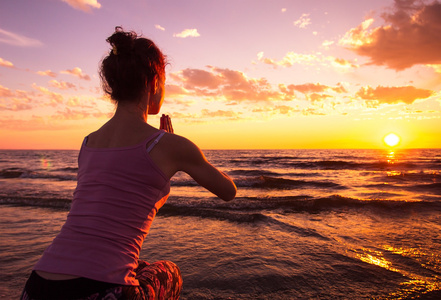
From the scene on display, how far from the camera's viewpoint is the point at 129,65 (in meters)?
1.52

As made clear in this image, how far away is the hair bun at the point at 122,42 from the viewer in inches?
60.5

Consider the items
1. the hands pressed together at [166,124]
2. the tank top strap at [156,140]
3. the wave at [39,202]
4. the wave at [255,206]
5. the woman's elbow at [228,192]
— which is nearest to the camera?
the tank top strap at [156,140]

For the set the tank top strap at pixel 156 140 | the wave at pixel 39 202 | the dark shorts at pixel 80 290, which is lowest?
the wave at pixel 39 202

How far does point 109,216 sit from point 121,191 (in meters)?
0.13

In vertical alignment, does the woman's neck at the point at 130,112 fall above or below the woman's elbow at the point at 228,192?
above

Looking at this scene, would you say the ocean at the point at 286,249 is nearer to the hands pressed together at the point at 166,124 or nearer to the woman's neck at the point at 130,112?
the hands pressed together at the point at 166,124

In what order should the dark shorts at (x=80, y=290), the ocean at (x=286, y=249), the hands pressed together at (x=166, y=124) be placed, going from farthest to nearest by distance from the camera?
1. the ocean at (x=286, y=249)
2. the hands pressed together at (x=166, y=124)
3. the dark shorts at (x=80, y=290)

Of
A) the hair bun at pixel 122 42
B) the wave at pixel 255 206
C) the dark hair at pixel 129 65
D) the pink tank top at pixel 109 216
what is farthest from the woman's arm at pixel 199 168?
the wave at pixel 255 206

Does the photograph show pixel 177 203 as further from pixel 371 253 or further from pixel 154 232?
pixel 371 253

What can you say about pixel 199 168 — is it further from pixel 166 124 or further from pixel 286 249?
pixel 286 249

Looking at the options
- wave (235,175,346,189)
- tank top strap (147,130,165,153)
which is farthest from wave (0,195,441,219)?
tank top strap (147,130,165,153)

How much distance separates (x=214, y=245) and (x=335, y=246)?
2.18 metres

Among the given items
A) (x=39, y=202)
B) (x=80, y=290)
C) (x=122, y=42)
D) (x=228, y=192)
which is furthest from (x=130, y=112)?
(x=39, y=202)

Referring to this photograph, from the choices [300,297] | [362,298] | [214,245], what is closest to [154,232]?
[214,245]
